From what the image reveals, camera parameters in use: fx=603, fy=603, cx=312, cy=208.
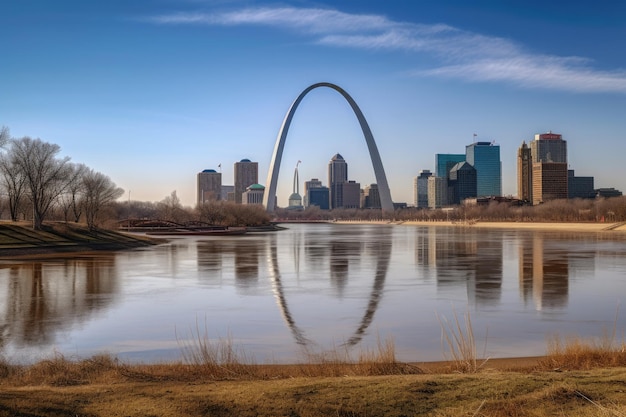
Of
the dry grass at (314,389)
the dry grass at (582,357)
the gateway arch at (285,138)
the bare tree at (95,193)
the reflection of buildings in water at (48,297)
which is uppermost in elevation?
the gateway arch at (285,138)

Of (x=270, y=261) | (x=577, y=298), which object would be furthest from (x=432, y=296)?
(x=270, y=261)

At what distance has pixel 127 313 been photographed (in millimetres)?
18172

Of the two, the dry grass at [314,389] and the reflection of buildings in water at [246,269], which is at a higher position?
the dry grass at [314,389]

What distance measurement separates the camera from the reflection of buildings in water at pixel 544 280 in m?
20.0

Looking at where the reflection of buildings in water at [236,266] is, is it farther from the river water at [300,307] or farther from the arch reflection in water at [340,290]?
the arch reflection in water at [340,290]

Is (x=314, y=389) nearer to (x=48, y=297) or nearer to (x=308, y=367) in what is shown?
(x=308, y=367)

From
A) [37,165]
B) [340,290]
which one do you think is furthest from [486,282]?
[37,165]

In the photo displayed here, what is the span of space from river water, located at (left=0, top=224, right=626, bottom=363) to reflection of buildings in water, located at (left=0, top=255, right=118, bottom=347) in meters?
0.05

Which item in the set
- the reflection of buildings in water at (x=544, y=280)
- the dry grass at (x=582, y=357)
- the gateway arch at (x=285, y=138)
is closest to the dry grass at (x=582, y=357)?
the dry grass at (x=582, y=357)

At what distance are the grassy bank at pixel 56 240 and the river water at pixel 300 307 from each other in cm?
1022

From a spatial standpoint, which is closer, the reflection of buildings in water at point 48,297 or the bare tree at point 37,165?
the reflection of buildings in water at point 48,297

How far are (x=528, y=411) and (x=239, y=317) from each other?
10.9 meters

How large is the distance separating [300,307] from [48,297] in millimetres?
9145

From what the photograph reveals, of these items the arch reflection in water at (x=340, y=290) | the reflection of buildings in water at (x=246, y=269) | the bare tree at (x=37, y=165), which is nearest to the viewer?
the arch reflection in water at (x=340, y=290)
